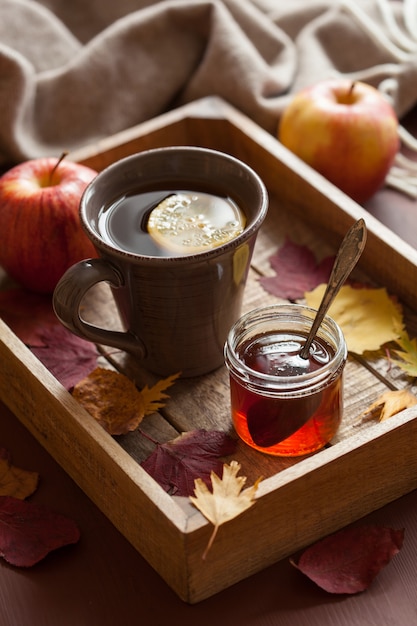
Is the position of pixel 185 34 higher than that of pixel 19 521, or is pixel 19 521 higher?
pixel 185 34

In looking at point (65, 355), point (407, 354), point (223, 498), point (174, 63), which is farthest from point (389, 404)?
point (174, 63)

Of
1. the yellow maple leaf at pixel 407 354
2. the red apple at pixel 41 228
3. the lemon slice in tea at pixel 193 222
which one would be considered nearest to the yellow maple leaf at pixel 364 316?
the yellow maple leaf at pixel 407 354

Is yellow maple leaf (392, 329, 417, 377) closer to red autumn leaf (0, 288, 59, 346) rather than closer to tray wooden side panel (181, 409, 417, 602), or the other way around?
tray wooden side panel (181, 409, 417, 602)

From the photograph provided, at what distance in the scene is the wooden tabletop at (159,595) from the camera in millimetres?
707

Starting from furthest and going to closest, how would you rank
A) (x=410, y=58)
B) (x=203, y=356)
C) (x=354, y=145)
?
1. (x=410, y=58)
2. (x=354, y=145)
3. (x=203, y=356)

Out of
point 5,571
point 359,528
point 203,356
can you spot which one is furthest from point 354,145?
point 5,571

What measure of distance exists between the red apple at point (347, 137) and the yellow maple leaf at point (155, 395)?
346mm

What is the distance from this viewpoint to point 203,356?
847 mm

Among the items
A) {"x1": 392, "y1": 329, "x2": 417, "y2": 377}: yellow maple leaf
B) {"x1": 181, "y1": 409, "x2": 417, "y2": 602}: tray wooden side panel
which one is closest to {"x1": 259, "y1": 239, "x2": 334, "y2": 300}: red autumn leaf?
{"x1": 392, "y1": 329, "x2": 417, "y2": 377}: yellow maple leaf

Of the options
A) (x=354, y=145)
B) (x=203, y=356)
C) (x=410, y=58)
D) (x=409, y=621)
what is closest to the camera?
(x=409, y=621)

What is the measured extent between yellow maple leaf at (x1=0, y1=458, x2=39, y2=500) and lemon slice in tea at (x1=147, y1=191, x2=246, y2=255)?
0.72ft

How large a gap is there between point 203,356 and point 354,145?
338mm

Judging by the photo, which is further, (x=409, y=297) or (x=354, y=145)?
(x=354, y=145)

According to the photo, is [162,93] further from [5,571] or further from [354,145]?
[5,571]
